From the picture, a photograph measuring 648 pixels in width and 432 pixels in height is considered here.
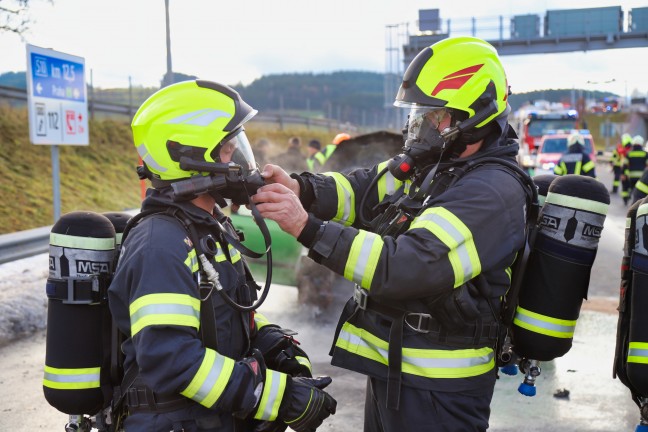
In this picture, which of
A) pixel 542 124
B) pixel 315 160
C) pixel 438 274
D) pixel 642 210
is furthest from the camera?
pixel 542 124

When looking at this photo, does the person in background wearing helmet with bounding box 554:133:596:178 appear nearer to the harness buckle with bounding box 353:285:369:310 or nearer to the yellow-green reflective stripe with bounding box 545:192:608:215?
the yellow-green reflective stripe with bounding box 545:192:608:215

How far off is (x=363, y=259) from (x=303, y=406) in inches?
23.2

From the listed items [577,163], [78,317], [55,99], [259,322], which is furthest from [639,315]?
[577,163]

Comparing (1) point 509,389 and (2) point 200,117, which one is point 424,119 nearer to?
(2) point 200,117

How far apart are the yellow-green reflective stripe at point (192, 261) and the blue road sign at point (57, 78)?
6.01 meters

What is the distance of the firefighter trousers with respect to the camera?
8.27 feet

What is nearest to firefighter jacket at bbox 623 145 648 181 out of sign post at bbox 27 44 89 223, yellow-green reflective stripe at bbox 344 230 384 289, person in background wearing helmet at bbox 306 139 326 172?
person in background wearing helmet at bbox 306 139 326 172

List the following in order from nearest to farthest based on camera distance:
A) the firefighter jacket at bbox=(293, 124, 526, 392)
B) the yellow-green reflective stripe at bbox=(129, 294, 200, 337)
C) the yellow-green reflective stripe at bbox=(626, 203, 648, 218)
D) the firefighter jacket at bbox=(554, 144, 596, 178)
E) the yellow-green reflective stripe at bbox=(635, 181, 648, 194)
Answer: the yellow-green reflective stripe at bbox=(129, 294, 200, 337) < the firefighter jacket at bbox=(293, 124, 526, 392) < the yellow-green reflective stripe at bbox=(626, 203, 648, 218) < the yellow-green reflective stripe at bbox=(635, 181, 648, 194) < the firefighter jacket at bbox=(554, 144, 596, 178)

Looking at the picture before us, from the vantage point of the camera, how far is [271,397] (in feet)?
7.59

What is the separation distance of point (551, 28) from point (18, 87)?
81.4 ft

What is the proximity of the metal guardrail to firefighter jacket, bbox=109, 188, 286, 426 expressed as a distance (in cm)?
595

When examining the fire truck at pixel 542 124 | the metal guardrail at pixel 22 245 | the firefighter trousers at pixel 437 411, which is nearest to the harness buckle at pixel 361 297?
the firefighter trousers at pixel 437 411

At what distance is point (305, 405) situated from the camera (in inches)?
93.9

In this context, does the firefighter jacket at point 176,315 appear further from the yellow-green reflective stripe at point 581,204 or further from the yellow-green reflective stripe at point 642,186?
the yellow-green reflective stripe at point 642,186
